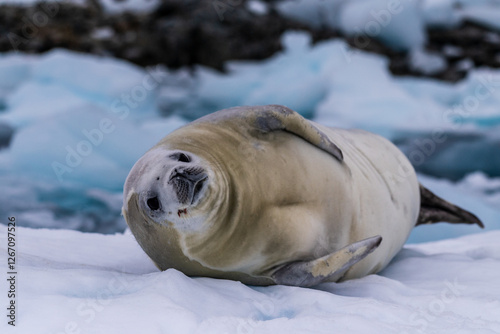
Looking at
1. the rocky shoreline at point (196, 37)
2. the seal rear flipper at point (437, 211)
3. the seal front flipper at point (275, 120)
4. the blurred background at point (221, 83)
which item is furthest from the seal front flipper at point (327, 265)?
the rocky shoreline at point (196, 37)

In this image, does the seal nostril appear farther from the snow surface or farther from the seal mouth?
the snow surface

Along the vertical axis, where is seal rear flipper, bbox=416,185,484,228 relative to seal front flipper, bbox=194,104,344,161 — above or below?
below

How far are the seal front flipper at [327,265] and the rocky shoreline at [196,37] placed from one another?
1156cm

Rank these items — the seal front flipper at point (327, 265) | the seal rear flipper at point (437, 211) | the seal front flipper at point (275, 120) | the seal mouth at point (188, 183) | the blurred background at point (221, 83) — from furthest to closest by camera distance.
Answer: the blurred background at point (221, 83) → the seal rear flipper at point (437, 211) → the seal front flipper at point (275, 120) → the seal front flipper at point (327, 265) → the seal mouth at point (188, 183)

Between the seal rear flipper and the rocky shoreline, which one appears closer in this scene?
the seal rear flipper

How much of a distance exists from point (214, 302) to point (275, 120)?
0.75m

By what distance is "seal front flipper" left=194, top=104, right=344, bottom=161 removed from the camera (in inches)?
83.4

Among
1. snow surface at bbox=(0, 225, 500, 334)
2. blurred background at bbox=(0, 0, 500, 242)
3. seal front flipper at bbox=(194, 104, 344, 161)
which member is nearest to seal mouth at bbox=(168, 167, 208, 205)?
snow surface at bbox=(0, 225, 500, 334)

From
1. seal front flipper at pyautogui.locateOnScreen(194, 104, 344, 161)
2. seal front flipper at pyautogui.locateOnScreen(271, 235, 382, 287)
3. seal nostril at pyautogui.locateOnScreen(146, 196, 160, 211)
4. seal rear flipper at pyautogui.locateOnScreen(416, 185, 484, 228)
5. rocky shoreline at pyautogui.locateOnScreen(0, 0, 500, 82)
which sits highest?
seal front flipper at pyautogui.locateOnScreen(194, 104, 344, 161)

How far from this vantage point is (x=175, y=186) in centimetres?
159

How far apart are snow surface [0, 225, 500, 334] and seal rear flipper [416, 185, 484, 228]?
76 centimetres

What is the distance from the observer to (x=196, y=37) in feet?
44.2

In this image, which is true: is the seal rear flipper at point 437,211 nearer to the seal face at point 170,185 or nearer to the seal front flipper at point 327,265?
the seal front flipper at point 327,265

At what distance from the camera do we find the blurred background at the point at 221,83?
19.6 feet
